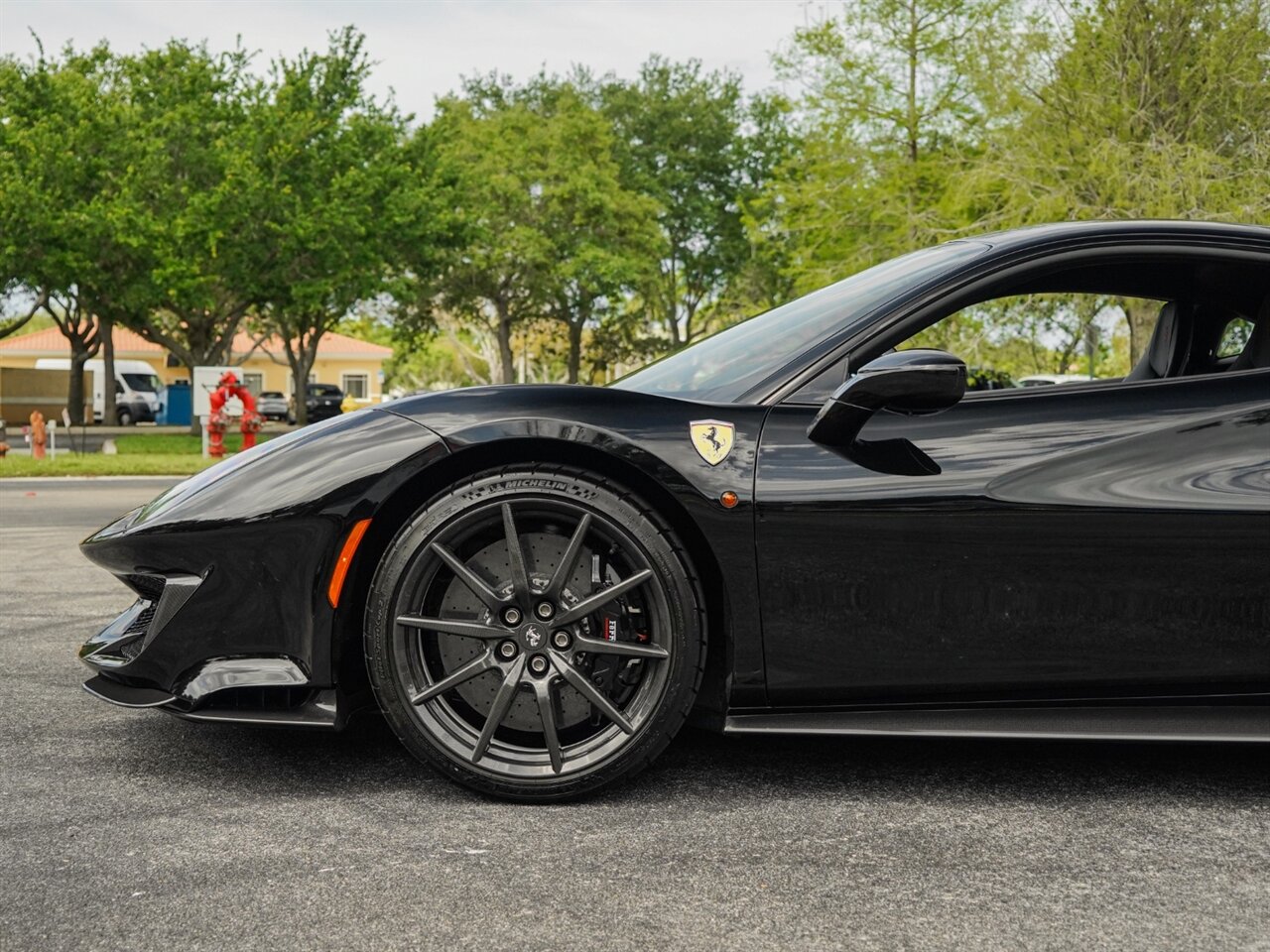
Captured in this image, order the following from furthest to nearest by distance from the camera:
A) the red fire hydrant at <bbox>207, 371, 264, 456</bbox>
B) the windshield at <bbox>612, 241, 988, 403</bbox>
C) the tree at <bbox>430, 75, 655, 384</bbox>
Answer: the tree at <bbox>430, 75, 655, 384</bbox> → the red fire hydrant at <bbox>207, 371, 264, 456</bbox> → the windshield at <bbox>612, 241, 988, 403</bbox>

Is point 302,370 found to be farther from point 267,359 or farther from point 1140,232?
point 1140,232

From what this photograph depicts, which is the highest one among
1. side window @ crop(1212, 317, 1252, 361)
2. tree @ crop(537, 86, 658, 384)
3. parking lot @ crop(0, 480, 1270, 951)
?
tree @ crop(537, 86, 658, 384)

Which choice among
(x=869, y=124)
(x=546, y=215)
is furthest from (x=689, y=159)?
(x=869, y=124)

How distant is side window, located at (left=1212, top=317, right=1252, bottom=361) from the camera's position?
10.8ft

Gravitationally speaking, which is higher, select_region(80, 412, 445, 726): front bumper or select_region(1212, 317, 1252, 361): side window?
select_region(1212, 317, 1252, 361): side window

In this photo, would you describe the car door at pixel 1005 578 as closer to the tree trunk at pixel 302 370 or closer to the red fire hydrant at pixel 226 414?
the red fire hydrant at pixel 226 414

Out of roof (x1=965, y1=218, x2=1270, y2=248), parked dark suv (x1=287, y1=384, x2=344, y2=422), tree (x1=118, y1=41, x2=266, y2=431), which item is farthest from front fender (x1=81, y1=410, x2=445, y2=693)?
parked dark suv (x1=287, y1=384, x2=344, y2=422)

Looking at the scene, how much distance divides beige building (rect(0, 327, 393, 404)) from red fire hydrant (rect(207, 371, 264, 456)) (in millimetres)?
51821

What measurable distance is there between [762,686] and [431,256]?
30972mm

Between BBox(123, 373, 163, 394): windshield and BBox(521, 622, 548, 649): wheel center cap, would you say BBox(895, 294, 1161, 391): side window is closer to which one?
BBox(521, 622, 548, 649): wheel center cap

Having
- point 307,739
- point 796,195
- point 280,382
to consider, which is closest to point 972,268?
point 307,739

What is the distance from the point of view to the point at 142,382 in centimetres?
4750

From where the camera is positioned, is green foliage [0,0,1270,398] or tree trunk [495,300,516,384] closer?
green foliage [0,0,1270,398]

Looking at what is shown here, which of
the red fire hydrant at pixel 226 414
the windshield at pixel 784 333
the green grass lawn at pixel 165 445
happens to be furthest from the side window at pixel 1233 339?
the green grass lawn at pixel 165 445
